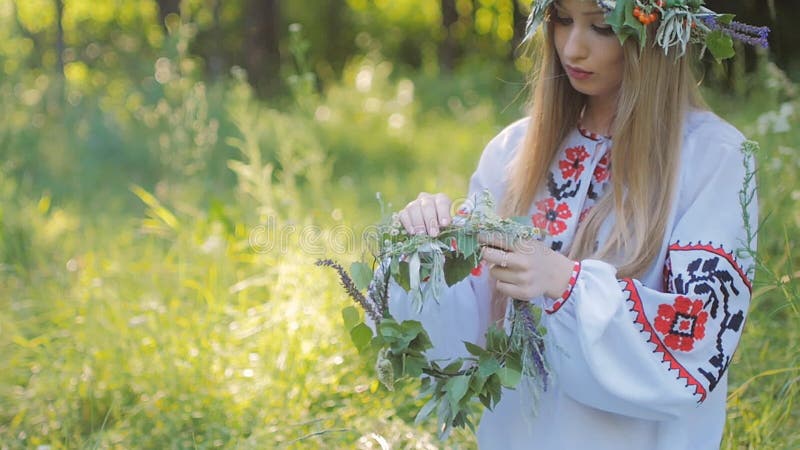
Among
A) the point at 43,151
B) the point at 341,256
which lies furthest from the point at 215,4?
the point at 341,256

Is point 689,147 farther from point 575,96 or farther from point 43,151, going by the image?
point 43,151

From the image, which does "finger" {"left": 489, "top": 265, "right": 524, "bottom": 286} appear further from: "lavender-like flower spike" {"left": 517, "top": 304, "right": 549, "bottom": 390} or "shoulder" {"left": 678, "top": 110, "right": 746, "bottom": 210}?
"shoulder" {"left": 678, "top": 110, "right": 746, "bottom": 210}

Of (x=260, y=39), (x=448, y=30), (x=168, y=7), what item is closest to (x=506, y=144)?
(x=260, y=39)

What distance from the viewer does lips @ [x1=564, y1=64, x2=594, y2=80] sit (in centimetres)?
186

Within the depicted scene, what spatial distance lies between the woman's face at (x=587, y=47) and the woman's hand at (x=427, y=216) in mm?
408

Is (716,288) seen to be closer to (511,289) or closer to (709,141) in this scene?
(709,141)

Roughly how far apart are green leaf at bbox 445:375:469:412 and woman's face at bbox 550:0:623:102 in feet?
2.15

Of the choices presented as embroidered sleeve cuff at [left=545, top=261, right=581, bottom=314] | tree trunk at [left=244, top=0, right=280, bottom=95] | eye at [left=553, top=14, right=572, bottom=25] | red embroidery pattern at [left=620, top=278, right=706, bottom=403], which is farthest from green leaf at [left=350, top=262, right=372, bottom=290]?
tree trunk at [left=244, top=0, right=280, bottom=95]

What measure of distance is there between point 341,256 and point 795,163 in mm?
1579

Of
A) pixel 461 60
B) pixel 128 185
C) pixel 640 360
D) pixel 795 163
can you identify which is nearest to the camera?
pixel 640 360

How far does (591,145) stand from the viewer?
200cm

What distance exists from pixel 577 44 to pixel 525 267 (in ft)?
1.62

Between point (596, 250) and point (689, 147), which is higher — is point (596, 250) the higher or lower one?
the lower one

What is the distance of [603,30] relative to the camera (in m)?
1.81
